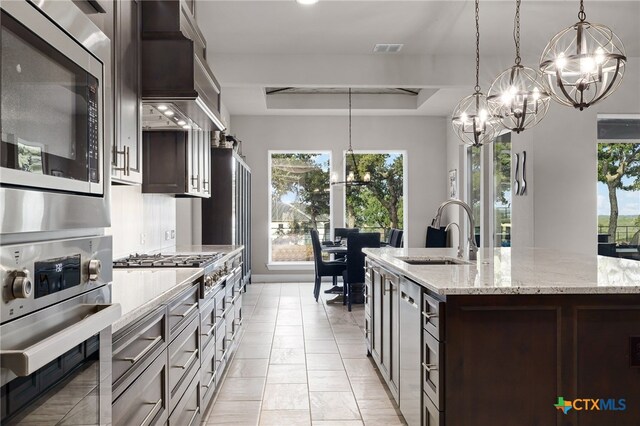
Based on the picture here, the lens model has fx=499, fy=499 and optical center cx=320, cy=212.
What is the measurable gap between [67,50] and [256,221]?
771 cm

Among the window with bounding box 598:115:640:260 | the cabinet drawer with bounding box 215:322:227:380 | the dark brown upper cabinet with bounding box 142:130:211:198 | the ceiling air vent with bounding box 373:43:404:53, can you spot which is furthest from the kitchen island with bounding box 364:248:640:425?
the window with bounding box 598:115:640:260

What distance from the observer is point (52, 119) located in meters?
0.98

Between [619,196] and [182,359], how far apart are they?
6.45 meters

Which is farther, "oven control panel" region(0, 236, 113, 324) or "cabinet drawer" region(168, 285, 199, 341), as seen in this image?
"cabinet drawer" region(168, 285, 199, 341)

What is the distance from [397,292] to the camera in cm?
292

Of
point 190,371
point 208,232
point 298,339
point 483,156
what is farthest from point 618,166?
point 190,371

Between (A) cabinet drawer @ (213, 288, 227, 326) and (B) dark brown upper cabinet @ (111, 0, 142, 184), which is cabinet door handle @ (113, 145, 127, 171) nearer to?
(B) dark brown upper cabinet @ (111, 0, 142, 184)

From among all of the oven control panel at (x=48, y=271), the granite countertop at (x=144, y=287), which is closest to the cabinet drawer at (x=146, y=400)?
the granite countertop at (x=144, y=287)

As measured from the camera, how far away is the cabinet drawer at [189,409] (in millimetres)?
2180

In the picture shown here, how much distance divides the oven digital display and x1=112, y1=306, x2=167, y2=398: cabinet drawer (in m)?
0.45

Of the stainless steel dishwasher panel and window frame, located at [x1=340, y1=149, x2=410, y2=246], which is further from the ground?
window frame, located at [x1=340, y1=149, x2=410, y2=246]

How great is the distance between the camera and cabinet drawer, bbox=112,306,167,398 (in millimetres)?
1470

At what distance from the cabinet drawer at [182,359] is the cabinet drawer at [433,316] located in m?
1.11

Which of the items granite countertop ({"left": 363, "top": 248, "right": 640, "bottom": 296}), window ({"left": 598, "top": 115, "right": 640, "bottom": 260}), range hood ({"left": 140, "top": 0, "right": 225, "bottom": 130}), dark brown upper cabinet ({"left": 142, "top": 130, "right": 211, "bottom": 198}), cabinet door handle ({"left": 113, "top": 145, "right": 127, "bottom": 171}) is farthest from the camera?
window ({"left": 598, "top": 115, "right": 640, "bottom": 260})
